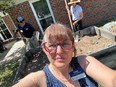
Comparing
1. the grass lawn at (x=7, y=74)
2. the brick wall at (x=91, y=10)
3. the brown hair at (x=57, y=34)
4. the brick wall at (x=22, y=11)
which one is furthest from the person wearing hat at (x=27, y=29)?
the brown hair at (x=57, y=34)

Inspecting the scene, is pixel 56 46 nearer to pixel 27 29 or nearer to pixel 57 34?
pixel 57 34

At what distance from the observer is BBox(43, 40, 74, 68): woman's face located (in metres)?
2.06

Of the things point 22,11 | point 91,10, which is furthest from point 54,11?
point 91,10

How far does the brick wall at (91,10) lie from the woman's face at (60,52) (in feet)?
32.2

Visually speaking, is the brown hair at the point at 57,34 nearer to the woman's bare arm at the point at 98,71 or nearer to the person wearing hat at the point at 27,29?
the woman's bare arm at the point at 98,71

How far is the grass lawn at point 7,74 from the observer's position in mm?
8159

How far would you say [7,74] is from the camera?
9.02 meters

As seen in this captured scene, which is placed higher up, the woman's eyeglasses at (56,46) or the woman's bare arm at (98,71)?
the woman's eyeglasses at (56,46)

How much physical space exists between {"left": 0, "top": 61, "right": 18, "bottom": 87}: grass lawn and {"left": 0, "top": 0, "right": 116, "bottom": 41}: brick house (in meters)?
3.14

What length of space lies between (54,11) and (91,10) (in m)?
2.15

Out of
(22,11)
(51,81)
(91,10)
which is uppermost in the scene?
(51,81)

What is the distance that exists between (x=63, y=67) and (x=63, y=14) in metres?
10.0

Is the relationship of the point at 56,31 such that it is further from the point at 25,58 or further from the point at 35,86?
the point at 25,58

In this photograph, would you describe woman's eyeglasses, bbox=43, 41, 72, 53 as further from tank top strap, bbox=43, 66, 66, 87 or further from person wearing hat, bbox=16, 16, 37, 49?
person wearing hat, bbox=16, 16, 37, 49
